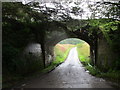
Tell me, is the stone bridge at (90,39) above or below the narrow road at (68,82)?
above

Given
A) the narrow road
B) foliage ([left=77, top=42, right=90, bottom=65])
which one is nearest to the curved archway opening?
foliage ([left=77, top=42, right=90, bottom=65])

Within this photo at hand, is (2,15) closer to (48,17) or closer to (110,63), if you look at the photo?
(48,17)

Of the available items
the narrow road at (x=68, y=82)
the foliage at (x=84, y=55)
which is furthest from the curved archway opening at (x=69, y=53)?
the narrow road at (x=68, y=82)

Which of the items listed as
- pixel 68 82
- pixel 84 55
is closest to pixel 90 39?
pixel 68 82

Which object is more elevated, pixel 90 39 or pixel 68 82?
pixel 90 39

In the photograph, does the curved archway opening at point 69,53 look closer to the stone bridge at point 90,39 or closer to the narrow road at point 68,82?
the stone bridge at point 90,39

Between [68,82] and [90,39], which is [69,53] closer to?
[90,39]

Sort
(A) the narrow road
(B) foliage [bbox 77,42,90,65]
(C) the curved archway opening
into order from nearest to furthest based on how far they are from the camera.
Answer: (A) the narrow road
(B) foliage [bbox 77,42,90,65]
(C) the curved archway opening

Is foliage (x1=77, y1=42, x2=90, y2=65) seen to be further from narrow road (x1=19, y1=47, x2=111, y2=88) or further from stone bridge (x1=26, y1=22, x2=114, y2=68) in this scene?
narrow road (x1=19, y1=47, x2=111, y2=88)

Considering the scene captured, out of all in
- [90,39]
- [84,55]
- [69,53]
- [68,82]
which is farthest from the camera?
[69,53]

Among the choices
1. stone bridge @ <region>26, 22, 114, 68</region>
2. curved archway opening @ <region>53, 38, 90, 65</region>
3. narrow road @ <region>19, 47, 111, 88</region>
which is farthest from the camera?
curved archway opening @ <region>53, 38, 90, 65</region>

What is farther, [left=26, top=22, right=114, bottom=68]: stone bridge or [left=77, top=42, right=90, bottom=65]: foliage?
[left=77, top=42, right=90, bottom=65]: foliage

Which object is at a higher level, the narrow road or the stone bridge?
the stone bridge

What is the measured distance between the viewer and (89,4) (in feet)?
32.6
